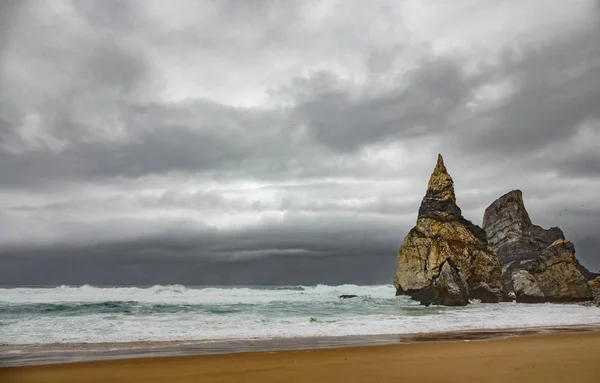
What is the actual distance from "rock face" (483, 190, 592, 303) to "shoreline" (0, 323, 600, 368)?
29.3 m

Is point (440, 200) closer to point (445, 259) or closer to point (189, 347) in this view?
point (445, 259)

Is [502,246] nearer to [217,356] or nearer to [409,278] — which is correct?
[409,278]

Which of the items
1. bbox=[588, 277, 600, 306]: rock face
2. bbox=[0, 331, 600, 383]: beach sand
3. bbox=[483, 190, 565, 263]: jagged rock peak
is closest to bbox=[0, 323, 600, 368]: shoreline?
bbox=[0, 331, 600, 383]: beach sand

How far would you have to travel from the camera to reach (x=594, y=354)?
1451 centimetres

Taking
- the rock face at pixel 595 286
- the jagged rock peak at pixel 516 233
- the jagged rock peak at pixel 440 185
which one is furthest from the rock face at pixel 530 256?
the jagged rock peak at pixel 440 185

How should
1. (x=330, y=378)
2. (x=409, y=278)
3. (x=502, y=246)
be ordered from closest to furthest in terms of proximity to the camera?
(x=330, y=378) < (x=409, y=278) < (x=502, y=246)

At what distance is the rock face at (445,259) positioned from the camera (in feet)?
146

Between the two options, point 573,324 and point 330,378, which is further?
point 573,324

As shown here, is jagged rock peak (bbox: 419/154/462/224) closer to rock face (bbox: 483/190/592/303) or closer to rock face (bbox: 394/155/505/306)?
rock face (bbox: 394/155/505/306)

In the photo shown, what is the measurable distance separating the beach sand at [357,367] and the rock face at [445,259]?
28.1 meters

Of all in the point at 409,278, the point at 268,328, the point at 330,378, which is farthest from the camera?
the point at 409,278

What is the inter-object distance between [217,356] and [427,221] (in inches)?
1500

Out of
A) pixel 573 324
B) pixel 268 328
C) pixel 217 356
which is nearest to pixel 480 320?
pixel 573 324

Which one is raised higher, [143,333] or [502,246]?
[502,246]
